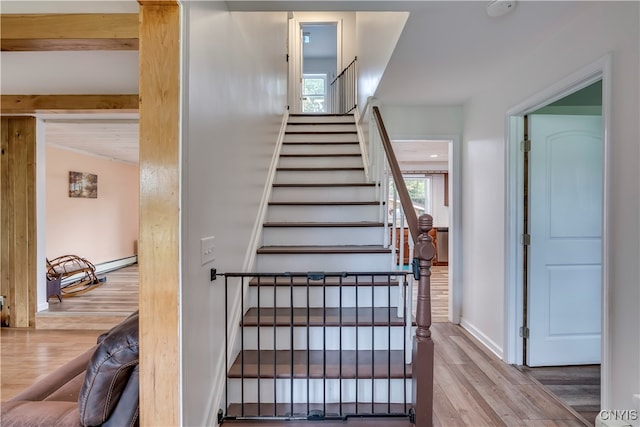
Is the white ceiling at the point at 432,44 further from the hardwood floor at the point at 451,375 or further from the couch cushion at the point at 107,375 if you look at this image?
the hardwood floor at the point at 451,375

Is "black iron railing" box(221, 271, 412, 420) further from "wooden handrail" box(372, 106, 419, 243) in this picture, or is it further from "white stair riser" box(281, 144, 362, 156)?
"white stair riser" box(281, 144, 362, 156)

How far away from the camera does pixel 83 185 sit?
5750 mm

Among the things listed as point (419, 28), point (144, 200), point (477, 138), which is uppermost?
point (419, 28)

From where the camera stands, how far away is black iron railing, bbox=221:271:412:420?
168 cm

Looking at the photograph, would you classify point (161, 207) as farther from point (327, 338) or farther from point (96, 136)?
point (96, 136)

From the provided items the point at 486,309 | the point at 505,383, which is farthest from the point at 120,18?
the point at 486,309

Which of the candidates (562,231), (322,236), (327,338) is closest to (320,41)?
(322,236)

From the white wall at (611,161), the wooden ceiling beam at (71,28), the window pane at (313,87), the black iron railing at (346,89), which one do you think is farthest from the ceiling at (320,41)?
the wooden ceiling beam at (71,28)

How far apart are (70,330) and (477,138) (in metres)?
4.74

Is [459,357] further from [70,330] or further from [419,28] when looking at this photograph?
[70,330]

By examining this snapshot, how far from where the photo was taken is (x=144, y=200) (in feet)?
4.08

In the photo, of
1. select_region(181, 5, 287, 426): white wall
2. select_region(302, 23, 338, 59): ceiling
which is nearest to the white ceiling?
select_region(181, 5, 287, 426): white wall

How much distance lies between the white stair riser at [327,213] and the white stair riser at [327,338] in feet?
3.73

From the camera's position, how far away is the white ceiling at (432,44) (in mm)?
1714
